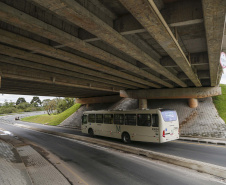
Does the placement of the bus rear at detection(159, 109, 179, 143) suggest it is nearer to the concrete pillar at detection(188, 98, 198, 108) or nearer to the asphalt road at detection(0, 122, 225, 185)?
the asphalt road at detection(0, 122, 225, 185)

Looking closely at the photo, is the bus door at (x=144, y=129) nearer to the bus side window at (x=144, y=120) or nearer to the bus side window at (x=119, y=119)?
the bus side window at (x=144, y=120)

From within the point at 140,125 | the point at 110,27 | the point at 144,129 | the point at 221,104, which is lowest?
the point at 144,129

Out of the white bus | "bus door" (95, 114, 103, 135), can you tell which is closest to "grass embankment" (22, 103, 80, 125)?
"bus door" (95, 114, 103, 135)

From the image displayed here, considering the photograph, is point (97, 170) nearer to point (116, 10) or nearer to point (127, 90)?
point (116, 10)

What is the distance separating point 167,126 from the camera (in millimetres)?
12898

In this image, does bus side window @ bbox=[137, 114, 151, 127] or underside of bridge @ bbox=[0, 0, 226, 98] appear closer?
underside of bridge @ bbox=[0, 0, 226, 98]

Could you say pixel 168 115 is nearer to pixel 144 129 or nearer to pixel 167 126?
pixel 167 126

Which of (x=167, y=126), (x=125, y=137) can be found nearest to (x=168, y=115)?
(x=167, y=126)

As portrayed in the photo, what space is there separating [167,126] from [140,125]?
2.22 m

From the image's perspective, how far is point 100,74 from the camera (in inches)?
608

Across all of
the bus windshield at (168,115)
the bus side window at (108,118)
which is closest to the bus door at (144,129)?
the bus windshield at (168,115)

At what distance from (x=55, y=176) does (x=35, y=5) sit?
6880 mm

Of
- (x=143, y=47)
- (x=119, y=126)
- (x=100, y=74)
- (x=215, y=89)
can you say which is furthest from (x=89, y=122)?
(x=215, y=89)

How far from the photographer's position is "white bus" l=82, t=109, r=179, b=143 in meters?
12.8
